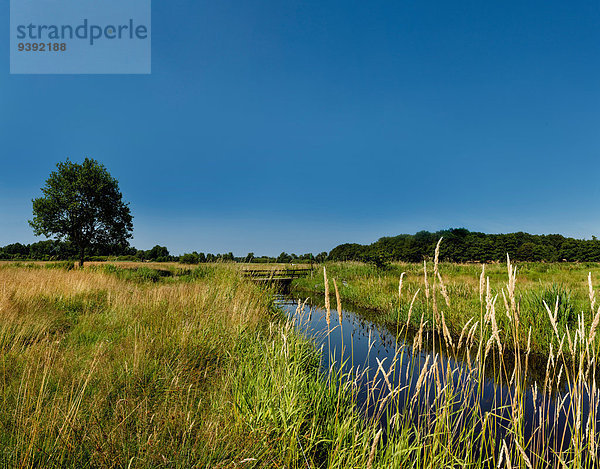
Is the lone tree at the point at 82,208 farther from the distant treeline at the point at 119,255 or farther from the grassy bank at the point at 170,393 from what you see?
the grassy bank at the point at 170,393

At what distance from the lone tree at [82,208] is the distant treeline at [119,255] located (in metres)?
1.40

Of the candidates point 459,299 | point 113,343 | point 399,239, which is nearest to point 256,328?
point 113,343

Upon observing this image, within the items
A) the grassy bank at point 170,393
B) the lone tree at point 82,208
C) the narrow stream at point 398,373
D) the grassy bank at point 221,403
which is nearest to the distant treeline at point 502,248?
the lone tree at point 82,208

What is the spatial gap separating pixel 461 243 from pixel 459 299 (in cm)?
5342

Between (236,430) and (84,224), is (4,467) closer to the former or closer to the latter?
(236,430)

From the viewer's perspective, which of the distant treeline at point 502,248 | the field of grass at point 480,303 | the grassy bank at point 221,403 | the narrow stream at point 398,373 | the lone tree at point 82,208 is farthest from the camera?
the distant treeline at point 502,248

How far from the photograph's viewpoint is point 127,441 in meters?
1.92

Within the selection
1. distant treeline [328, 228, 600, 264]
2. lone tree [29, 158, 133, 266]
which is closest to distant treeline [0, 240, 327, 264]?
lone tree [29, 158, 133, 266]

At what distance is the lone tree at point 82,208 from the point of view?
88.5 feet

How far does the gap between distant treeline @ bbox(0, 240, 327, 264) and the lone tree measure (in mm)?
1397

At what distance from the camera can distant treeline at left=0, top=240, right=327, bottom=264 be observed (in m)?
11.2

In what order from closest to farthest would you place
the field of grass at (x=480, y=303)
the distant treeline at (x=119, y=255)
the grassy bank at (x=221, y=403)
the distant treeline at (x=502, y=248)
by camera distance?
the grassy bank at (x=221, y=403) → the field of grass at (x=480, y=303) → the distant treeline at (x=119, y=255) → the distant treeline at (x=502, y=248)

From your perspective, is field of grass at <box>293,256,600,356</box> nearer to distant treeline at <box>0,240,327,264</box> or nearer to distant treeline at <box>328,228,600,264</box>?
distant treeline at <box>0,240,327,264</box>

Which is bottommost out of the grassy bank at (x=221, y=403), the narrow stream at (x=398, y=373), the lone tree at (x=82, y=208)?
the narrow stream at (x=398, y=373)
